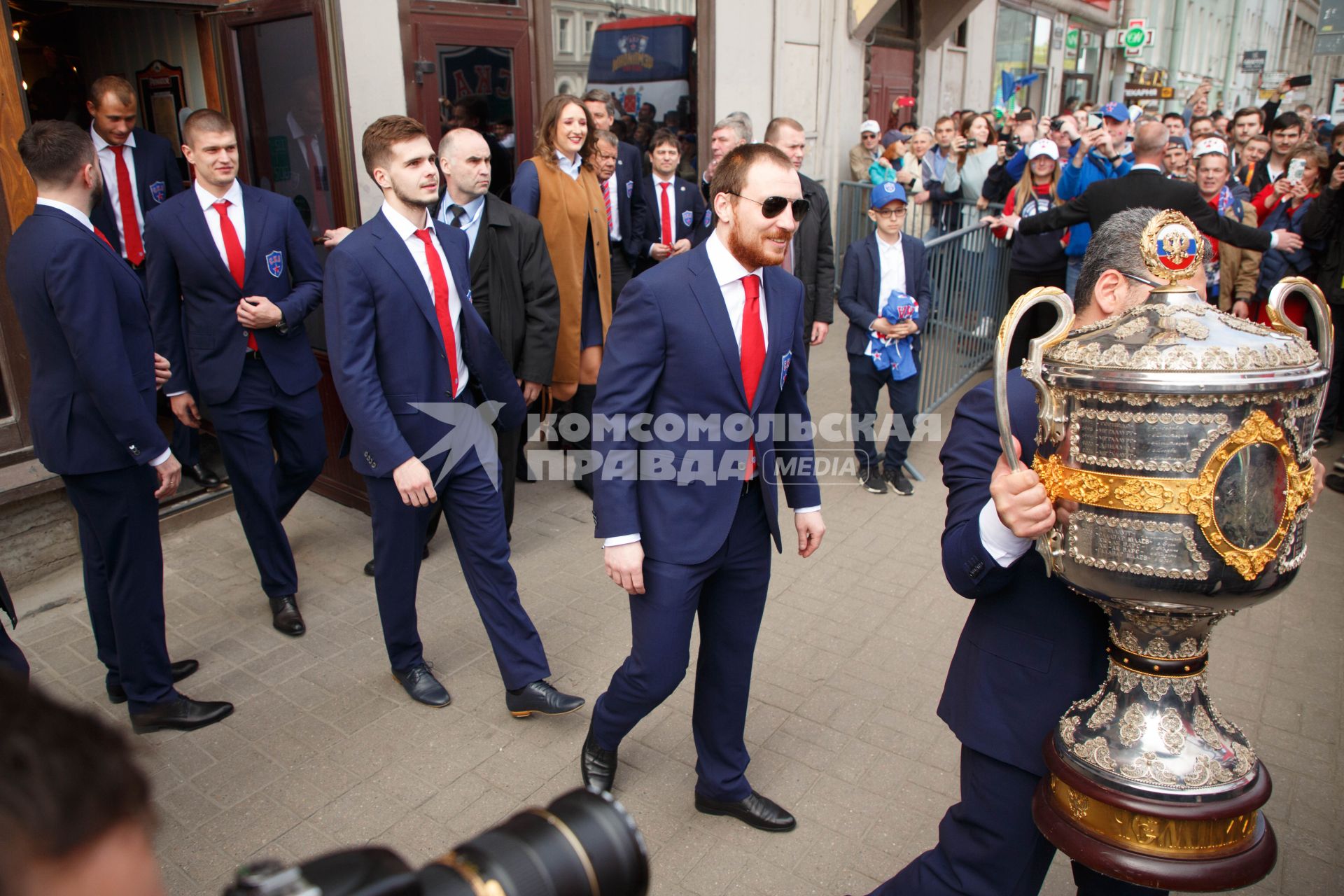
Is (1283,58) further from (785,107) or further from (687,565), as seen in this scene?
(687,565)

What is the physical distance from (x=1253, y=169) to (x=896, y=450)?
548 centimetres

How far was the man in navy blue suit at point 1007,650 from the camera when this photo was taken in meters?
2.09

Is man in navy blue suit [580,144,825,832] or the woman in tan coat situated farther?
the woman in tan coat

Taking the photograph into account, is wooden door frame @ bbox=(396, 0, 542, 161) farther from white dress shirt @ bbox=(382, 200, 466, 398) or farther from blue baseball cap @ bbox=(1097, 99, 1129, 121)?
blue baseball cap @ bbox=(1097, 99, 1129, 121)

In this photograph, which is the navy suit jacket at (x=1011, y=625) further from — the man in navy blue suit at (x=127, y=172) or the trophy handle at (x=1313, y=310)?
the man in navy blue suit at (x=127, y=172)

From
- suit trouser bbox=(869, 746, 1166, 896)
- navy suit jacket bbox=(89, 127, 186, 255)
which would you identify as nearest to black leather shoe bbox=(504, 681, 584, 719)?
suit trouser bbox=(869, 746, 1166, 896)

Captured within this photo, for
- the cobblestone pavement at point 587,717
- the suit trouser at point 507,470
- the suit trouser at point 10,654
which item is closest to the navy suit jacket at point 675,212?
the suit trouser at point 507,470

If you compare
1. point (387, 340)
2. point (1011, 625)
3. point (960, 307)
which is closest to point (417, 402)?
point (387, 340)

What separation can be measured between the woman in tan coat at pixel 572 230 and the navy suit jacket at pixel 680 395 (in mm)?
2684

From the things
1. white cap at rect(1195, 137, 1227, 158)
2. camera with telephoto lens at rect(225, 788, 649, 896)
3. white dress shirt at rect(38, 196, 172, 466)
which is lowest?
camera with telephoto lens at rect(225, 788, 649, 896)

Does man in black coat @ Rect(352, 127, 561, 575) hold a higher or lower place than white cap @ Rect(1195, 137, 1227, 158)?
lower

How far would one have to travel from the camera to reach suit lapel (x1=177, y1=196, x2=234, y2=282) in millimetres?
4238

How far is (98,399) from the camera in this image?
3.35 meters

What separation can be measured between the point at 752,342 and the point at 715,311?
0.19 meters
